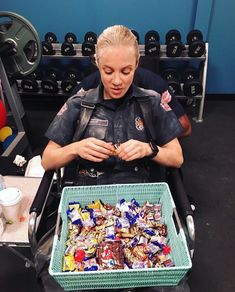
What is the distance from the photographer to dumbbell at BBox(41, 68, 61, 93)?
3041mm

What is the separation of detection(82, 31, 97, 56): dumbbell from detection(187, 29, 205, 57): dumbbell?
3.10ft

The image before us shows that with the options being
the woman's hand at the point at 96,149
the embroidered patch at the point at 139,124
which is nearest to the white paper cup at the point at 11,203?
the woman's hand at the point at 96,149

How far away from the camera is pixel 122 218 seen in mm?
1080

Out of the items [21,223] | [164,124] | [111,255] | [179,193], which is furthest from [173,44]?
[111,255]

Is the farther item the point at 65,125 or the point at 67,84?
the point at 67,84

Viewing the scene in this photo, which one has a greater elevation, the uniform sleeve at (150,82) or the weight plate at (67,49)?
the uniform sleeve at (150,82)

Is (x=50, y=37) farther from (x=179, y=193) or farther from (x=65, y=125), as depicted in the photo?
(x=179, y=193)

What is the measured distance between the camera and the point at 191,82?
2.87 metres

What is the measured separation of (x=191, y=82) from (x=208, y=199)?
49.4 inches

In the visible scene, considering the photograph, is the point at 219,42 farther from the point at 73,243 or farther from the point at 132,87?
the point at 73,243

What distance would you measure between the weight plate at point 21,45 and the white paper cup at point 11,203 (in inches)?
44.4

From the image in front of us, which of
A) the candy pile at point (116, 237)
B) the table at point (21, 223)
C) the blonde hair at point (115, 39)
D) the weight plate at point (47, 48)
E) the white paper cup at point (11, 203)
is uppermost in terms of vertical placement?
the blonde hair at point (115, 39)

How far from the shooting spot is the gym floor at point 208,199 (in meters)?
1.62

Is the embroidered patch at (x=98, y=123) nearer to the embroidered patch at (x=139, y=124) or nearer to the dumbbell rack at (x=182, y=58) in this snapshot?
the embroidered patch at (x=139, y=124)
